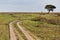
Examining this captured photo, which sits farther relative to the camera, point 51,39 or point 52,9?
point 52,9

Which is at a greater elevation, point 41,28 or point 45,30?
point 45,30

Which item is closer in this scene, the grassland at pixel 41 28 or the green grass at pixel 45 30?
the green grass at pixel 45 30

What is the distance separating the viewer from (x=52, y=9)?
160m

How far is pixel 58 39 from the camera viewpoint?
29625 mm

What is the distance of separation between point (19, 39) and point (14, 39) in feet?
2.65

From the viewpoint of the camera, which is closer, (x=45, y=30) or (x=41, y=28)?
(x=45, y=30)

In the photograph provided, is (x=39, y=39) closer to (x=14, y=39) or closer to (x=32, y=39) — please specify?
(x=32, y=39)

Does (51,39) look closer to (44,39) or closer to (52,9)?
(44,39)

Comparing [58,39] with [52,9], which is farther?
[52,9]

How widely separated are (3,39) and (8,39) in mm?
766

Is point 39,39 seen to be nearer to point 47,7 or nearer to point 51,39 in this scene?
point 51,39

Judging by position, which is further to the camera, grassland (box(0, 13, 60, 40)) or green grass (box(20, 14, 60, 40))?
grassland (box(0, 13, 60, 40))

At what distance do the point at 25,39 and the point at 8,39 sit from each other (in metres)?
2.17

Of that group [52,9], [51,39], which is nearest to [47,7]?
[52,9]
